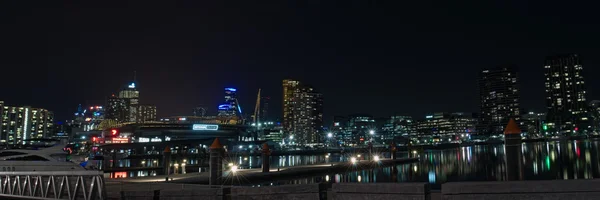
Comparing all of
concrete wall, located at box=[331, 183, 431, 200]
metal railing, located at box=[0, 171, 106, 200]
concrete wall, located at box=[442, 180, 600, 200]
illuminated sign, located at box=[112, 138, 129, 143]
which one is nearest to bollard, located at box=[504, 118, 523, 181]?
concrete wall, located at box=[442, 180, 600, 200]

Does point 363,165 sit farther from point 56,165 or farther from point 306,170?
point 56,165

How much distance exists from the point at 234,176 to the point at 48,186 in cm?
2172

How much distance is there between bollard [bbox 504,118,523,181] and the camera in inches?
576

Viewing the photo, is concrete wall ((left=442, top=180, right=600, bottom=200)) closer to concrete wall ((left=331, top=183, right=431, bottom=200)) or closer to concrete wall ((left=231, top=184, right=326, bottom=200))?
concrete wall ((left=331, top=183, right=431, bottom=200))

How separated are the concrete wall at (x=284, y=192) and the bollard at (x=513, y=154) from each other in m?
7.74

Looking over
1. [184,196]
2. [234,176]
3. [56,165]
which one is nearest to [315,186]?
[184,196]

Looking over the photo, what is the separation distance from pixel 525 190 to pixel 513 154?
7.60 m

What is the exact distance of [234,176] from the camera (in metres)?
38.5

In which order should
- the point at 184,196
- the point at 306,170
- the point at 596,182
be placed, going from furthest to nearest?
1. the point at 306,170
2. the point at 184,196
3. the point at 596,182

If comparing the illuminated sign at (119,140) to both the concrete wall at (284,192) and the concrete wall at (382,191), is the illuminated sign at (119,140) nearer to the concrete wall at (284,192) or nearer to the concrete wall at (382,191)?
the concrete wall at (284,192)

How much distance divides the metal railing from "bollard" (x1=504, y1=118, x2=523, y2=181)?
42.1 ft

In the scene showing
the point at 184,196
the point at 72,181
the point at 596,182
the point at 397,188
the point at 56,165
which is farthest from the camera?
the point at 56,165

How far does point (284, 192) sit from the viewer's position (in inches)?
405

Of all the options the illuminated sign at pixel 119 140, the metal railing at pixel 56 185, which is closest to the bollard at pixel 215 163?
the metal railing at pixel 56 185
